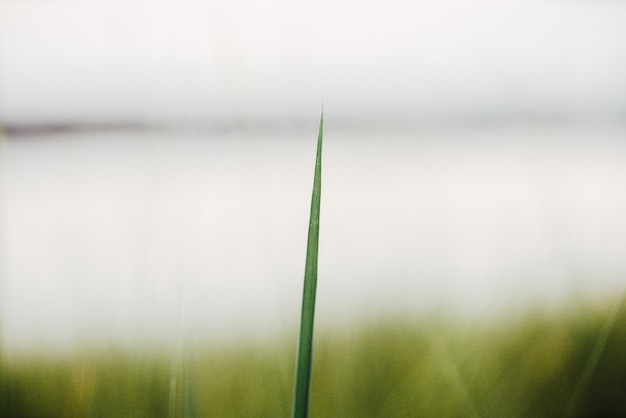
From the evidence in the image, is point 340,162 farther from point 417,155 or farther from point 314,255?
point 314,255

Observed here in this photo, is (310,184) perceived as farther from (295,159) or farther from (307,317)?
(307,317)

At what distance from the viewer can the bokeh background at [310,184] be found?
0.17 metres

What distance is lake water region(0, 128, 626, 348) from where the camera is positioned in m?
0.18

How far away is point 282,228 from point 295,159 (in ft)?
0.15

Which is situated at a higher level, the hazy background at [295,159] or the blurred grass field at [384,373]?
the hazy background at [295,159]

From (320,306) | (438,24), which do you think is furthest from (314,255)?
(438,24)

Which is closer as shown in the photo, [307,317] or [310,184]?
[307,317]

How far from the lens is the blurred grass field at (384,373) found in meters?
0.16

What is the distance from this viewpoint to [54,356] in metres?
0.17

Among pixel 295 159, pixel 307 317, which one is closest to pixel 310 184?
pixel 295 159

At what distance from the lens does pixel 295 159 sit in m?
0.23

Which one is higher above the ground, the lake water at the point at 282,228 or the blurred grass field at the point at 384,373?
the lake water at the point at 282,228

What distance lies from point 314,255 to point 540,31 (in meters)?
0.24

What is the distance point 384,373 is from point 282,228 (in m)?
0.07
